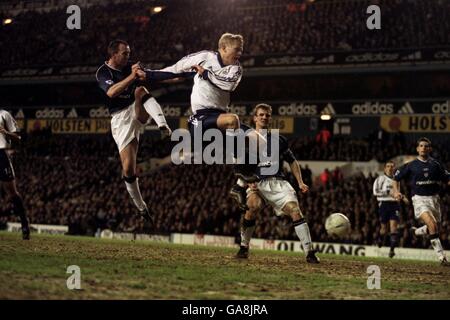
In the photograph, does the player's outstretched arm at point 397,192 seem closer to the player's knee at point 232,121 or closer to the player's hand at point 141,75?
the player's knee at point 232,121

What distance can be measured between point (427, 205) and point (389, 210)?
211 inches

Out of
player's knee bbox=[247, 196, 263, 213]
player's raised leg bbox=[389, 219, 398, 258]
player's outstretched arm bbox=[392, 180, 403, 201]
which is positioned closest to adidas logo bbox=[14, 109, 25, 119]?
player's raised leg bbox=[389, 219, 398, 258]

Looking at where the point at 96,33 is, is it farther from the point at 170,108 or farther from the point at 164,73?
the point at 164,73

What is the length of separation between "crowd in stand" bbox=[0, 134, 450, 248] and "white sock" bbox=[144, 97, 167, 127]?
836 cm

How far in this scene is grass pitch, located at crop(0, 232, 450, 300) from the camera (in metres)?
6.89

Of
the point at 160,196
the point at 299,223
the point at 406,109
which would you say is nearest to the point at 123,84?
the point at 299,223

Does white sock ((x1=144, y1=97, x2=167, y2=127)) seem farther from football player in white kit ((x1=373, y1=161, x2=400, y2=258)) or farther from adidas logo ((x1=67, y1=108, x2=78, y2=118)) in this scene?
adidas logo ((x1=67, y1=108, x2=78, y2=118))

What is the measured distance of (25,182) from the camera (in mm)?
34688

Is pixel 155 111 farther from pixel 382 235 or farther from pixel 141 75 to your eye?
pixel 382 235

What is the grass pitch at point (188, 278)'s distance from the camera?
6.89m

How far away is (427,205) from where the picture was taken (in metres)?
13.9

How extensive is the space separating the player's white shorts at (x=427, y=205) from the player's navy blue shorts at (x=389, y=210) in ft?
16.4

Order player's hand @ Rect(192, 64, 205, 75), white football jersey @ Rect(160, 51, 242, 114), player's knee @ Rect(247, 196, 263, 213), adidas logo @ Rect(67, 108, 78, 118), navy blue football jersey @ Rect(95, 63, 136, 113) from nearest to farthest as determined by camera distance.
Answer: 1. player's hand @ Rect(192, 64, 205, 75)
2. white football jersey @ Rect(160, 51, 242, 114)
3. player's knee @ Rect(247, 196, 263, 213)
4. navy blue football jersey @ Rect(95, 63, 136, 113)
5. adidas logo @ Rect(67, 108, 78, 118)

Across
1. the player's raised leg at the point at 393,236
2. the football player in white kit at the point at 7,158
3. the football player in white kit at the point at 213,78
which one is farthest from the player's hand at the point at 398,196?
the football player in white kit at the point at 7,158
